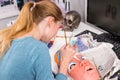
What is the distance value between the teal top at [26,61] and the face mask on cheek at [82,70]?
228 millimetres

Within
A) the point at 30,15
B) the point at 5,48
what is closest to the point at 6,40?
the point at 5,48

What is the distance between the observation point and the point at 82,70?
47.8 inches

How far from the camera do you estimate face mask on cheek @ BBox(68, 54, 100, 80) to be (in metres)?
1.20

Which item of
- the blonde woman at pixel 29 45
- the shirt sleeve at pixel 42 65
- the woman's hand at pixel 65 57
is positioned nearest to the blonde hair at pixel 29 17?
the blonde woman at pixel 29 45

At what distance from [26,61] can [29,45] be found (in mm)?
72

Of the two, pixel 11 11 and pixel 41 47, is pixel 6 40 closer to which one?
pixel 41 47

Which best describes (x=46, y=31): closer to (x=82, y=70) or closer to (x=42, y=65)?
(x=42, y=65)

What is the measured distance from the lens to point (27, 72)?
3.29 ft

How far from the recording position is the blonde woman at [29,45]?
98cm

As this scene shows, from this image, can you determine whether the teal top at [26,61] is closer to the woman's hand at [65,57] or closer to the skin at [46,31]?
the skin at [46,31]

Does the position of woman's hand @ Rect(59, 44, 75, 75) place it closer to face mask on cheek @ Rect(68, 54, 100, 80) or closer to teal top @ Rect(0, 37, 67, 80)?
face mask on cheek @ Rect(68, 54, 100, 80)

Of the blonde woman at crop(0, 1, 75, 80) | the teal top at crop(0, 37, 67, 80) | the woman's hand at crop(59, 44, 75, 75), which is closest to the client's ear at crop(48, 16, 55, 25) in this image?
the blonde woman at crop(0, 1, 75, 80)

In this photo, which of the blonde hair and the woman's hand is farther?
the woman's hand

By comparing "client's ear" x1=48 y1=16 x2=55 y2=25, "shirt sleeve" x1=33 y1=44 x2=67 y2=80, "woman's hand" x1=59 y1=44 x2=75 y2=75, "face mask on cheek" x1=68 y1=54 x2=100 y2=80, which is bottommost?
"face mask on cheek" x1=68 y1=54 x2=100 y2=80
